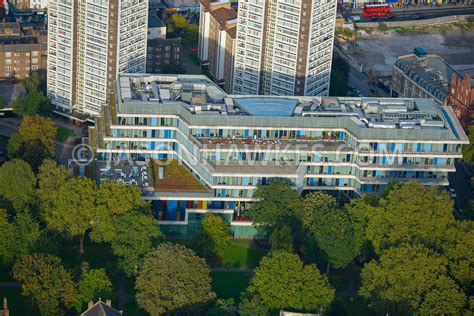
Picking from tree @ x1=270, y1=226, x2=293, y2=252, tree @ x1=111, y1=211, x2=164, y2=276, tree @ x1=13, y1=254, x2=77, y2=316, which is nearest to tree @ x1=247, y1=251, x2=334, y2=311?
tree @ x1=270, y1=226, x2=293, y2=252

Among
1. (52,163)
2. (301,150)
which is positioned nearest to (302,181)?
(301,150)

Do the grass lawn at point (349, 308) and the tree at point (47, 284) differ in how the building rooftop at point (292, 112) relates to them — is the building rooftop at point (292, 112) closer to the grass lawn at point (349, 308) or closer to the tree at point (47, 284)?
the grass lawn at point (349, 308)

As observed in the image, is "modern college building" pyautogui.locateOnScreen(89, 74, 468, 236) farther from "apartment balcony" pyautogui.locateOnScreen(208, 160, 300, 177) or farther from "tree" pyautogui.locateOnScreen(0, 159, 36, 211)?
"tree" pyautogui.locateOnScreen(0, 159, 36, 211)

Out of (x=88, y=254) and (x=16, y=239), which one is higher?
(x=16, y=239)

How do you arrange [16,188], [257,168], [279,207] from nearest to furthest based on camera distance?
1. [16,188]
2. [279,207]
3. [257,168]

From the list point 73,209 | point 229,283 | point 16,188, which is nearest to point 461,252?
point 229,283

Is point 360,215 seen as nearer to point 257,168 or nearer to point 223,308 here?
point 257,168

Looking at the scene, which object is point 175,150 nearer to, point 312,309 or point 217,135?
point 217,135

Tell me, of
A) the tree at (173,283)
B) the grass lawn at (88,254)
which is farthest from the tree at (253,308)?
the grass lawn at (88,254)
